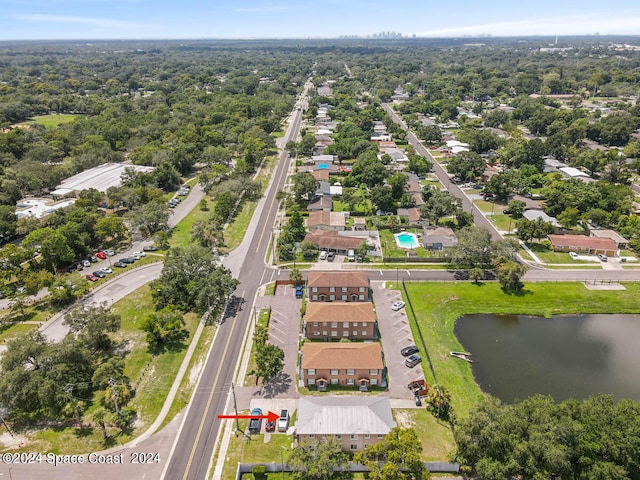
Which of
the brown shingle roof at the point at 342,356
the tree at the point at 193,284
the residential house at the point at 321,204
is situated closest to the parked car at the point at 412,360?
the brown shingle roof at the point at 342,356

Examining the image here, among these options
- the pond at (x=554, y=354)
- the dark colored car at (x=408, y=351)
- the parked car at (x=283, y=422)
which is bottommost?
the pond at (x=554, y=354)

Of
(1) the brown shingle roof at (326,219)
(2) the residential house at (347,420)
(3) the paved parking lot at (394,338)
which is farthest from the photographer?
(1) the brown shingle roof at (326,219)

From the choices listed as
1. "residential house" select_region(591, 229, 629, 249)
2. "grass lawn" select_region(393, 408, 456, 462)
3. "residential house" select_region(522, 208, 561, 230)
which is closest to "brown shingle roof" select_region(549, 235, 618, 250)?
"residential house" select_region(591, 229, 629, 249)

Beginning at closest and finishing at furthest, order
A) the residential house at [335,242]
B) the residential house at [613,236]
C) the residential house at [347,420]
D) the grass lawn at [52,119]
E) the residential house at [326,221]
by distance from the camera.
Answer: the residential house at [347,420] → the residential house at [335,242] → the residential house at [613,236] → the residential house at [326,221] → the grass lawn at [52,119]

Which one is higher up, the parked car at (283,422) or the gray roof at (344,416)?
the gray roof at (344,416)

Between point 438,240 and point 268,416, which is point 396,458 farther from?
point 438,240

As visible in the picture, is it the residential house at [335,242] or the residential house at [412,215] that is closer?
the residential house at [335,242]

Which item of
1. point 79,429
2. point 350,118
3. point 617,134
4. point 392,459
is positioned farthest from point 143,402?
point 617,134

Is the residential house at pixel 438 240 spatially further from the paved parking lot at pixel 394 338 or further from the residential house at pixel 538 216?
the residential house at pixel 538 216
